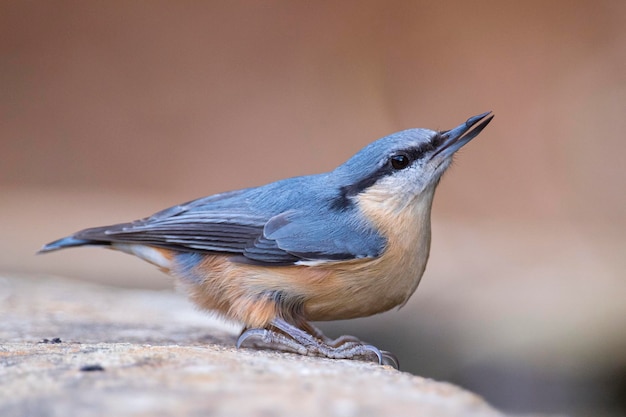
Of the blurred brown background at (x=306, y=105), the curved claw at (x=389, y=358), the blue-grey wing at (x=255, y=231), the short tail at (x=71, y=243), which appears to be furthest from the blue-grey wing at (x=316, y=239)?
the blurred brown background at (x=306, y=105)

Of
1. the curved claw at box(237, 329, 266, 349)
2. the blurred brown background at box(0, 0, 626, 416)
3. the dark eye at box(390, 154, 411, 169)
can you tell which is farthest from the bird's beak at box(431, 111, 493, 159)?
the blurred brown background at box(0, 0, 626, 416)

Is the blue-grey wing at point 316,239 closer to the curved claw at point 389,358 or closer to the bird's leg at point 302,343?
the bird's leg at point 302,343

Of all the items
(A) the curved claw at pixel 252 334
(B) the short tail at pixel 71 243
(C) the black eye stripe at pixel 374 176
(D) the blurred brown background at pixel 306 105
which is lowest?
(A) the curved claw at pixel 252 334

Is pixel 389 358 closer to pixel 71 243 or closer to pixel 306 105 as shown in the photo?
pixel 71 243

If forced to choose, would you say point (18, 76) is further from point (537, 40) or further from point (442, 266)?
point (537, 40)

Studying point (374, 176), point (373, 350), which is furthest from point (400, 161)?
point (373, 350)

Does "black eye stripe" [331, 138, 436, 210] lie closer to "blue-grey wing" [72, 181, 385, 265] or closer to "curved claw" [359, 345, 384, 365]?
"blue-grey wing" [72, 181, 385, 265]

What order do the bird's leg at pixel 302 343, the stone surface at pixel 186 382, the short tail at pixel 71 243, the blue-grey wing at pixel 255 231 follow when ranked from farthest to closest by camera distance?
the short tail at pixel 71 243, the blue-grey wing at pixel 255 231, the bird's leg at pixel 302 343, the stone surface at pixel 186 382
